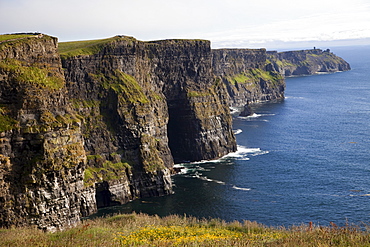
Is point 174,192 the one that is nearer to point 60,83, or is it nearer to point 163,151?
point 163,151

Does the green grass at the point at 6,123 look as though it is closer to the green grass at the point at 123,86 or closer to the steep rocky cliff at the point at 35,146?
the steep rocky cliff at the point at 35,146

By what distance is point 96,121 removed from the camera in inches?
4139

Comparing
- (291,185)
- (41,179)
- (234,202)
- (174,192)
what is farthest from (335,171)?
(41,179)

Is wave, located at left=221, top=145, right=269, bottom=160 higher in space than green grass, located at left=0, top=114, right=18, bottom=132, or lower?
lower

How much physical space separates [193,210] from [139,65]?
164ft

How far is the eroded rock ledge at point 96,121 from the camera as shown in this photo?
73.8 m

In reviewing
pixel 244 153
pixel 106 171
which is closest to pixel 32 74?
pixel 106 171

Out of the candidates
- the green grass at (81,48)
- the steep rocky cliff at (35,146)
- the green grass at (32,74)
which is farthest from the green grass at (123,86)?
the steep rocky cliff at (35,146)

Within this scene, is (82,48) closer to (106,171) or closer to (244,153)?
(106,171)

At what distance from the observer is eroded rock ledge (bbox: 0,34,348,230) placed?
242 feet

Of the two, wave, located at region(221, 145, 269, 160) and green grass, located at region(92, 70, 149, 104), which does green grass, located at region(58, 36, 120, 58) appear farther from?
wave, located at region(221, 145, 269, 160)

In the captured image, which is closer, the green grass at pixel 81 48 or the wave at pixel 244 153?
the green grass at pixel 81 48

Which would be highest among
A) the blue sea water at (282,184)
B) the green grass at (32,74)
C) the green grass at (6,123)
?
the green grass at (32,74)

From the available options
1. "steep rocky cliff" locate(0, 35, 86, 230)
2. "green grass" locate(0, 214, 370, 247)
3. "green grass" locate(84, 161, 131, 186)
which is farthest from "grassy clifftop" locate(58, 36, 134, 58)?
"green grass" locate(0, 214, 370, 247)
